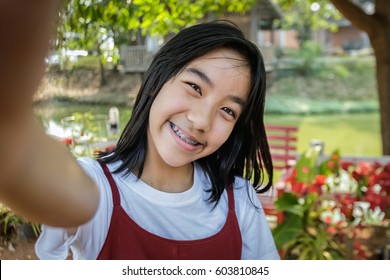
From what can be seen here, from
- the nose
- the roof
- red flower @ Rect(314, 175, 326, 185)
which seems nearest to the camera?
the nose

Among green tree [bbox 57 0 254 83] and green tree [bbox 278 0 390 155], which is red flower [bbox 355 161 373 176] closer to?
green tree [bbox 278 0 390 155]

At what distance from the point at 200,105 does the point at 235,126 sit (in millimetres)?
85

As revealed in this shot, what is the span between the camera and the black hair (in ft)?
1.88

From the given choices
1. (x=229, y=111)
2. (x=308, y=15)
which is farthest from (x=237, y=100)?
(x=308, y=15)

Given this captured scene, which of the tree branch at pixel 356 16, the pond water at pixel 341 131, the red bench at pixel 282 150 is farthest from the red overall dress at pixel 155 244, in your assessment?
the pond water at pixel 341 131

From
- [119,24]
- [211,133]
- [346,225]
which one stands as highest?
[119,24]

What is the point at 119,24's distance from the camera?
0.74 m

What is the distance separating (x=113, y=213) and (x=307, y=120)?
1.94 metres

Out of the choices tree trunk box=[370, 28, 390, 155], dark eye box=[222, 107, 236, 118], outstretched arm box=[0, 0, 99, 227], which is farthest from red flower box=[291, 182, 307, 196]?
outstretched arm box=[0, 0, 99, 227]

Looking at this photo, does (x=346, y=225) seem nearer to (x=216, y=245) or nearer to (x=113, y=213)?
(x=216, y=245)

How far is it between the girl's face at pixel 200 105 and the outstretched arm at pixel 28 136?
390 mm

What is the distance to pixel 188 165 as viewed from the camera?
63 centimetres

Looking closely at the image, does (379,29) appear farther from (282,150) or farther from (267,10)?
(282,150)
